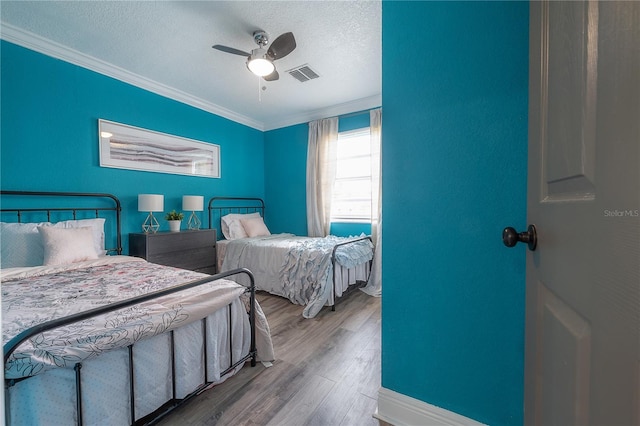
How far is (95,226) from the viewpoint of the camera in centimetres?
254

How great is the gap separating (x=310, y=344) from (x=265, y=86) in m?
3.05

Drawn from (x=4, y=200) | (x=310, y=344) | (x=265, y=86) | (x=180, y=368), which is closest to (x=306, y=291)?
(x=310, y=344)

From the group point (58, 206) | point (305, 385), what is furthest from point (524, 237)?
point (58, 206)

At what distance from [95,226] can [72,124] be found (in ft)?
3.54

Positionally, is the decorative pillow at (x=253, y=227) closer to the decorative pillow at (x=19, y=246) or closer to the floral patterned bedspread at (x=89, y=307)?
the floral patterned bedspread at (x=89, y=307)

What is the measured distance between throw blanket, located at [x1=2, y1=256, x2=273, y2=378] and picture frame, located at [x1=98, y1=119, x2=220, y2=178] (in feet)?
4.72

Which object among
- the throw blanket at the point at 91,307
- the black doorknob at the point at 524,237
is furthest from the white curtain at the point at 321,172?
the black doorknob at the point at 524,237

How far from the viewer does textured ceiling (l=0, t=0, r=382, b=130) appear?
200cm

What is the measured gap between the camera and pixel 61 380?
98 centimetres

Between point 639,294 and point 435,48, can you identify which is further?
point 435,48

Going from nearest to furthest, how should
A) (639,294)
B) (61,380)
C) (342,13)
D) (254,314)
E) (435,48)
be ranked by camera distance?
1. (639,294)
2. (61,380)
3. (435,48)
4. (254,314)
5. (342,13)

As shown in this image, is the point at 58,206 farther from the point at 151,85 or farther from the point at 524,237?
the point at 524,237

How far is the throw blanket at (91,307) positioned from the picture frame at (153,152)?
1.44m

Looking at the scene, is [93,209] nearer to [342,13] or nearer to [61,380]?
[61,380]
